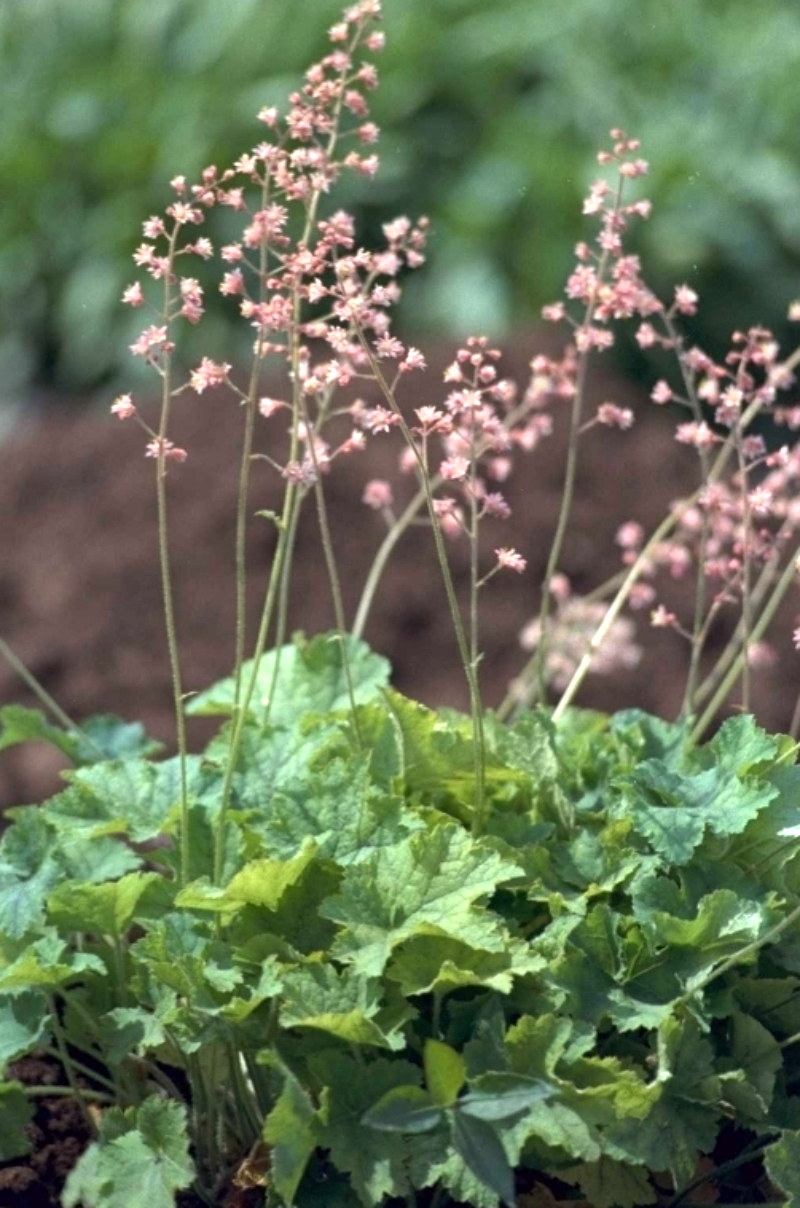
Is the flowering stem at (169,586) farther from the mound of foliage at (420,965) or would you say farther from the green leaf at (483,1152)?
the green leaf at (483,1152)

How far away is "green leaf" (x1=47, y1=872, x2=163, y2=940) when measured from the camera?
2.07 meters

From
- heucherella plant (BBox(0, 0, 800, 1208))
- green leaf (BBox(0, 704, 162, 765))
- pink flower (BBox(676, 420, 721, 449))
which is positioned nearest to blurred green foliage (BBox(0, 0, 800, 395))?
green leaf (BBox(0, 704, 162, 765))

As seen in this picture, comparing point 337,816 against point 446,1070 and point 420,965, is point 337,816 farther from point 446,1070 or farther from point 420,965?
point 446,1070

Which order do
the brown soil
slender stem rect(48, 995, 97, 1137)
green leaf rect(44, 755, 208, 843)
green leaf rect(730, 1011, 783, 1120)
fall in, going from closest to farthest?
green leaf rect(730, 1011, 783, 1120), slender stem rect(48, 995, 97, 1137), green leaf rect(44, 755, 208, 843), the brown soil

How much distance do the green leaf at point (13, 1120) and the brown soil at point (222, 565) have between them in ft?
7.49

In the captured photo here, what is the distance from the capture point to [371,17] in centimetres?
210

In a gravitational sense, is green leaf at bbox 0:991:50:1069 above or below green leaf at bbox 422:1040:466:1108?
above

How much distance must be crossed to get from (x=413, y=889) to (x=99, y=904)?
37cm

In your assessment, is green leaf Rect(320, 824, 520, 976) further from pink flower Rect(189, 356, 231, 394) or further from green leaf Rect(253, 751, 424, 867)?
pink flower Rect(189, 356, 231, 394)

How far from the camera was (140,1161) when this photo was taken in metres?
1.96

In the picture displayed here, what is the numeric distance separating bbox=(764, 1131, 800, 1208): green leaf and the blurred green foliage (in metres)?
4.27

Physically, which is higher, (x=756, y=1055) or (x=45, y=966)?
(x=45, y=966)

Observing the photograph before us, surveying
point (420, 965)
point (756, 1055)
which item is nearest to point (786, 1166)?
point (756, 1055)

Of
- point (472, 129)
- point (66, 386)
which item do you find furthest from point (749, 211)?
point (66, 386)
